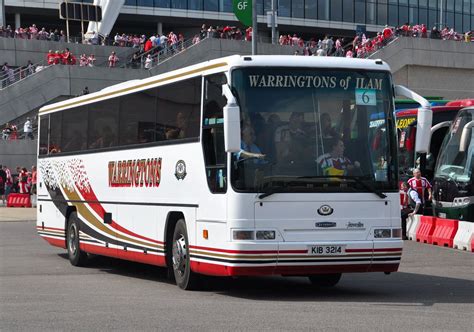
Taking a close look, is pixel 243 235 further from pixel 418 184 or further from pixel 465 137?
pixel 418 184

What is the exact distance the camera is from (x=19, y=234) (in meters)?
28.0

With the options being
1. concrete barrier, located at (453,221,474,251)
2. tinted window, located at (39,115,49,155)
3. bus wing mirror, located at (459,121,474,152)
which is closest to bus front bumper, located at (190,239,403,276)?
tinted window, located at (39,115,49,155)

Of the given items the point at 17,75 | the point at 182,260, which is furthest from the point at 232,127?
the point at 17,75

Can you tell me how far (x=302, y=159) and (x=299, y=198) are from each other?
0.48m

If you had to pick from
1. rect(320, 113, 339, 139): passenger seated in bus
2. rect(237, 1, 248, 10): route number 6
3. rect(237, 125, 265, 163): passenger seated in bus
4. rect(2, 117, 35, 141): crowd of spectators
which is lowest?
rect(237, 125, 265, 163): passenger seated in bus

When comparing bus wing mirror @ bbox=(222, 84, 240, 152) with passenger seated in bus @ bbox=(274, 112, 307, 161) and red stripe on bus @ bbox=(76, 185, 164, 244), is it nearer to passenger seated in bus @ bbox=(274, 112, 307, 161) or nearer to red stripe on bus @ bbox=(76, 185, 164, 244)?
passenger seated in bus @ bbox=(274, 112, 307, 161)

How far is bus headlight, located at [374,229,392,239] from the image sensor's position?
13.4 meters

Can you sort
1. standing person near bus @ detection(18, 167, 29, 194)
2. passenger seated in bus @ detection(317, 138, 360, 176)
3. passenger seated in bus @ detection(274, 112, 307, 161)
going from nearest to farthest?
passenger seated in bus @ detection(274, 112, 307, 161) → passenger seated in bus @ detection(317, 138, 360, 176) → standing person near bus @ detection(18, 167, 29, 194)

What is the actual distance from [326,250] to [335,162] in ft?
3.61

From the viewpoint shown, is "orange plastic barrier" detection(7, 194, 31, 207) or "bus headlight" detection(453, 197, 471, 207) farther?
"orange plastic barrier" detection(7, 194, 31, 207)

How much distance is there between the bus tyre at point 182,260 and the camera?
46.5ft

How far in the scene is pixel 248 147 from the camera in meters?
13.1

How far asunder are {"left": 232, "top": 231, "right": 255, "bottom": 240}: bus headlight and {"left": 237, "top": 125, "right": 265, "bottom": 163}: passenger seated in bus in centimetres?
88

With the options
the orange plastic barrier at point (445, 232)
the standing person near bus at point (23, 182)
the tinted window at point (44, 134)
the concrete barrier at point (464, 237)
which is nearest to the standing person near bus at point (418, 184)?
the orange plastic barrier at point (445, 232)
